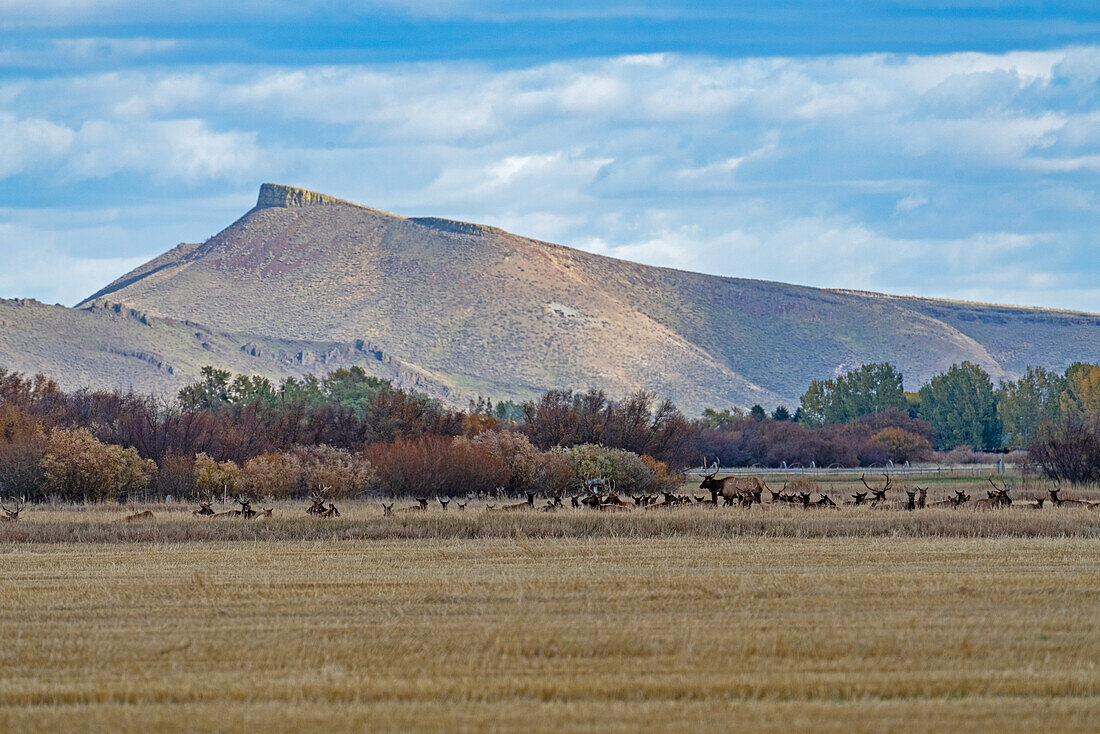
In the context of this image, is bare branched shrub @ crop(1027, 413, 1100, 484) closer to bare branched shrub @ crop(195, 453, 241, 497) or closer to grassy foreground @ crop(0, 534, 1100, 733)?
bare branched shrub @ crop(195, 453, 241, 497)

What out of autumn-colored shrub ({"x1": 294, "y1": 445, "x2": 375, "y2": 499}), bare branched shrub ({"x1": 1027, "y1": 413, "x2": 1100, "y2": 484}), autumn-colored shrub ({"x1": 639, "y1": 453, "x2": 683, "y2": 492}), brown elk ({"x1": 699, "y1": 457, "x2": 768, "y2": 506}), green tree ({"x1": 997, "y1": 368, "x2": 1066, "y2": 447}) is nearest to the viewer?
brown elk ({"x1": 699, "y1": 457, "x2": 768, "y2": 506})

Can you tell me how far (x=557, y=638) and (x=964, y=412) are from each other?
11870 centimetres

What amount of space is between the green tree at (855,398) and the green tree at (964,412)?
4.24m

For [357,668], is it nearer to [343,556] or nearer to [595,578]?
[595,578]

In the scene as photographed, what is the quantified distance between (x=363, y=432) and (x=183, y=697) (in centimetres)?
5751

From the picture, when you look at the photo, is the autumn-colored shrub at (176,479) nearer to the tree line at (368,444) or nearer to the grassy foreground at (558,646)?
the tree line at (368,444)

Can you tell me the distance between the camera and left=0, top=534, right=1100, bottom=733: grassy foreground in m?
11.6

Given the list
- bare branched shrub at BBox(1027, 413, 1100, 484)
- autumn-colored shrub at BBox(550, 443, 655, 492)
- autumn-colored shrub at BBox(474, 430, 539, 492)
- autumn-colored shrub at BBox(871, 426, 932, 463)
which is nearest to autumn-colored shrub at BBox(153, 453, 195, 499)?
autumn-colored shrub at BBox(474, 430, 539, 492)

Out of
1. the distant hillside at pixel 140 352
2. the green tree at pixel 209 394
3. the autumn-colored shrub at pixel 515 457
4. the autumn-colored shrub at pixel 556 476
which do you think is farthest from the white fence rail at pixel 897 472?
the distant hillside at pixel 140 352

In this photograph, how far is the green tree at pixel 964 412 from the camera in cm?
12525

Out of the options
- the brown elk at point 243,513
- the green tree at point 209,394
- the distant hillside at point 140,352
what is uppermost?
the distant hillside at point 140,352

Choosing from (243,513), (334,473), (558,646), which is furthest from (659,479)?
(558,646)

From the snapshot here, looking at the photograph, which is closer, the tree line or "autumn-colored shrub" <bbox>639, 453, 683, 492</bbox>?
the tree line

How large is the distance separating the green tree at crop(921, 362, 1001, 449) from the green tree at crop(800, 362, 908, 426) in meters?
4.24
